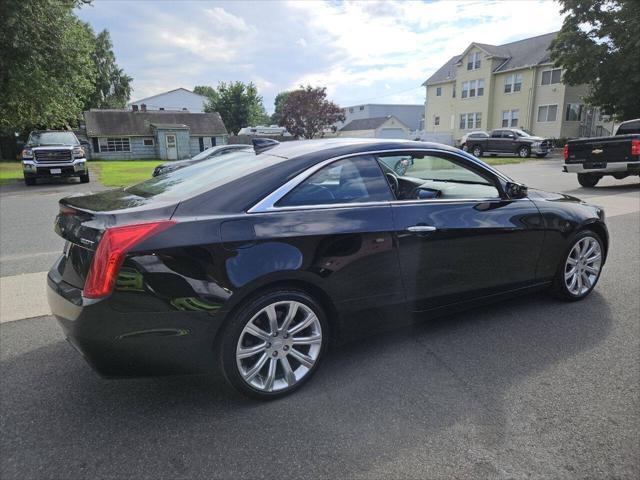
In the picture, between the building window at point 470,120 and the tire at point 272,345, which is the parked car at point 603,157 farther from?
the building window at point 470,120

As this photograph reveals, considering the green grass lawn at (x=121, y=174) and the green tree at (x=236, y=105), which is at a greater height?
the green tree at (x=236, y=105)

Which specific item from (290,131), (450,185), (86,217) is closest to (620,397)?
(450,185)

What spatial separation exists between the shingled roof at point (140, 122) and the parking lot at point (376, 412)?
43.9m

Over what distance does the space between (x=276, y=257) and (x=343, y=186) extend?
798mm

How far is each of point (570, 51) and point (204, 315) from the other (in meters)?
34.0

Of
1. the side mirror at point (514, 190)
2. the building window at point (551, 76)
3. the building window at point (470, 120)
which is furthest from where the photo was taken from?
the building window at point (470, 120)

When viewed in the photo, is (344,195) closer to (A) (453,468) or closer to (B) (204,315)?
(B) (204,315)

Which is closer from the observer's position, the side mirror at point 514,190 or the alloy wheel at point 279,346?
the alloy wheel at point 279,346

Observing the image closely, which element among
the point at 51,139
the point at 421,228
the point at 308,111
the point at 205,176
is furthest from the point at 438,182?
the point at 308,111

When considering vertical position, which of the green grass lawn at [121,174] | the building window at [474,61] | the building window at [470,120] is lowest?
the green grass lawn at [121,174]

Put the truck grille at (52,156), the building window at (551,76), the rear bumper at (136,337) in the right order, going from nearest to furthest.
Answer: the rear bumper at (136,337) → the truck grille at (52,156) → the building window at (551,76)

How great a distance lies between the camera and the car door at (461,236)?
334cm

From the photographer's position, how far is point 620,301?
14.7 feet

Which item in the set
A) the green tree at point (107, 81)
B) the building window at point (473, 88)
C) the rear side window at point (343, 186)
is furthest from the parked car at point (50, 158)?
the green tree at point (107, 81)
